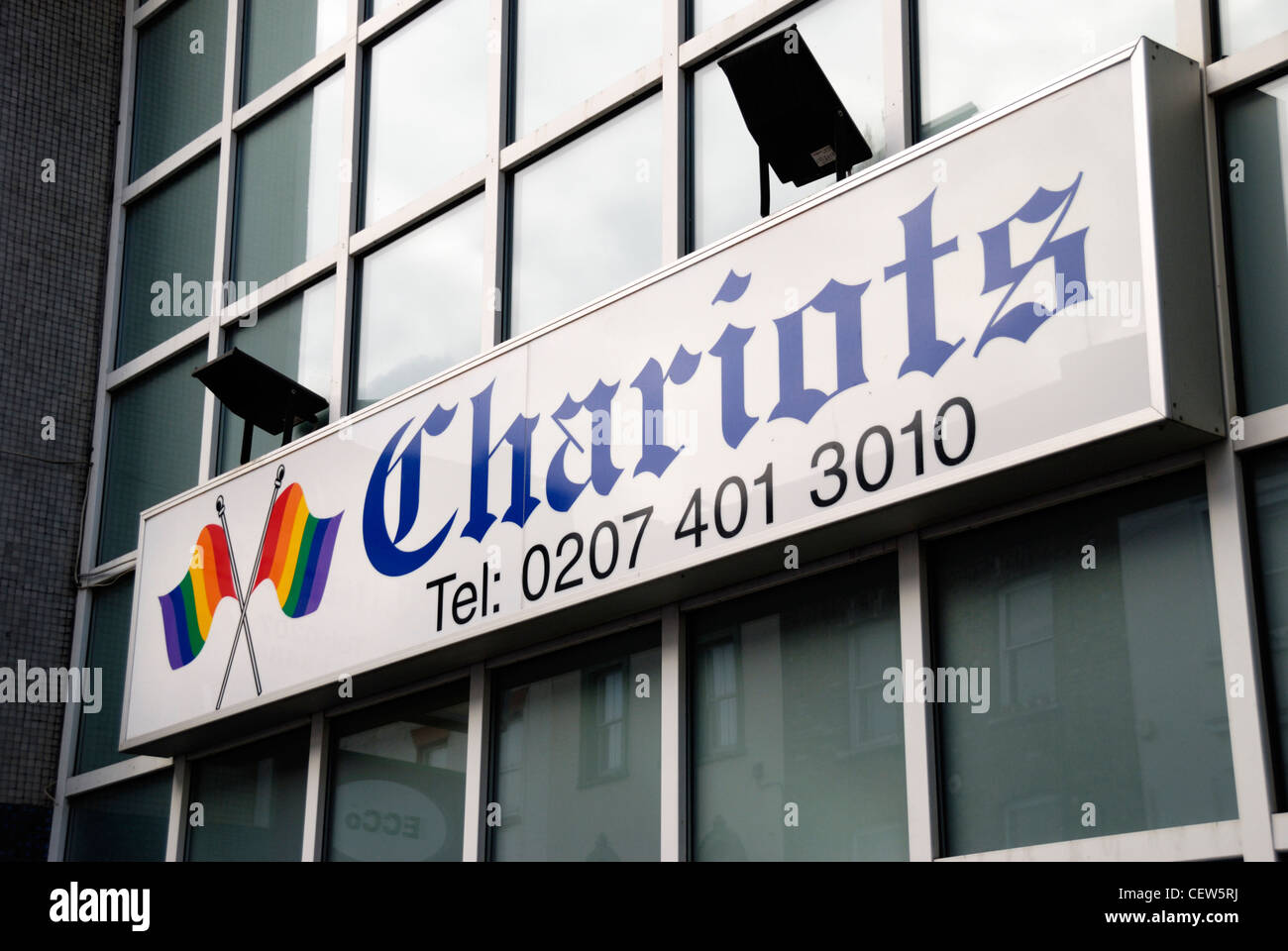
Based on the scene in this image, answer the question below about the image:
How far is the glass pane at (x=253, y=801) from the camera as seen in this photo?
33.0 feet

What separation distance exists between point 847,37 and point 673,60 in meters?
1.13

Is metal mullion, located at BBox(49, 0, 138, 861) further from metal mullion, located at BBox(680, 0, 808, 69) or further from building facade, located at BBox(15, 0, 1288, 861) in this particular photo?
metal mullion, located at BBox(680, 0, 808, 69)

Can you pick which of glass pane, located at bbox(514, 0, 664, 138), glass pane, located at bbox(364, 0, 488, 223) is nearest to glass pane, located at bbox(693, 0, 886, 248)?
glass pane, located at bbox(514, 0, 664, 138)

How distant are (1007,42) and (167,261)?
730 centimetres

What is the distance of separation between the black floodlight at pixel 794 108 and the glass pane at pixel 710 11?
96cm

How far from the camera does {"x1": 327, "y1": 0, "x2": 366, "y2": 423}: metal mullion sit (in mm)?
10602

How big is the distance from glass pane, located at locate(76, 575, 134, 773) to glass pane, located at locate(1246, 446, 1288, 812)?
26.9ft

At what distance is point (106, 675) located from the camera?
478 inches

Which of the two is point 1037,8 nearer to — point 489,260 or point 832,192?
point 832,192

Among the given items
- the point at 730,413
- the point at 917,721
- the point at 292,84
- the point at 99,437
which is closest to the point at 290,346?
the point at 292,84

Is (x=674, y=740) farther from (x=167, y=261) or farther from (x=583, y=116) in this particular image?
(x=167, y=261)

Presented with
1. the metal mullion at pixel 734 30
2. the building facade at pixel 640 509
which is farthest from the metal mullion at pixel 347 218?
the metal mullion at pixel 734 30

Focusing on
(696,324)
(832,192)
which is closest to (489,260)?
(696,324)

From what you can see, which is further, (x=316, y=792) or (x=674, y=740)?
(x=316, y=792)
